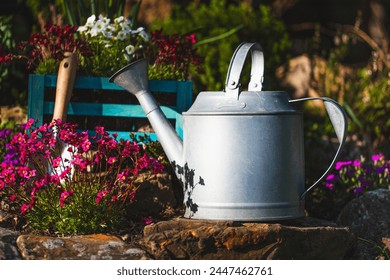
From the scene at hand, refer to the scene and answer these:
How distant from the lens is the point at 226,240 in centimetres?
271

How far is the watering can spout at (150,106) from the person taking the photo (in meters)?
3.00

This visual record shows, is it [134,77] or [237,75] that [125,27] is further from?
[237,75]

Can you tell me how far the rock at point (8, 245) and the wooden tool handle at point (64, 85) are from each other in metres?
0.67

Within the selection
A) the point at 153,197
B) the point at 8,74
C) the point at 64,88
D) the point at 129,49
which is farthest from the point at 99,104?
the point at 8,74

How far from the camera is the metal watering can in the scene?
9.11 ft

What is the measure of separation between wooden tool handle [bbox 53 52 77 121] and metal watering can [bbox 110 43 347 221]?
0.71 m

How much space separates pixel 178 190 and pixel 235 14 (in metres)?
2.57

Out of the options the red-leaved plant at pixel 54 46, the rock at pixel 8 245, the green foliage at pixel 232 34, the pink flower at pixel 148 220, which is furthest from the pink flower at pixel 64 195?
the green foliage at pixel 232 34

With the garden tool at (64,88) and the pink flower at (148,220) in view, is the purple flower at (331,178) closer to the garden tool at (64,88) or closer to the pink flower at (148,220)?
the pink flower at (148,220)

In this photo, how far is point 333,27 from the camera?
7777 millimetres

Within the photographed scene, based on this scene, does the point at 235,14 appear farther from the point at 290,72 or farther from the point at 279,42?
the point at 290,72

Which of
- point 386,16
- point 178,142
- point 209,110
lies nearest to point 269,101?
point 209,110

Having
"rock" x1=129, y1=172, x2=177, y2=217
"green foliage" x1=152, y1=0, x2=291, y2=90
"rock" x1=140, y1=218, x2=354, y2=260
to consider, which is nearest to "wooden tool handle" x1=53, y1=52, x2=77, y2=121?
"rock" x1=129, y1=172, x2=177, y2=217

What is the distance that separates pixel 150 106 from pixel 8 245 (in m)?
0.83
